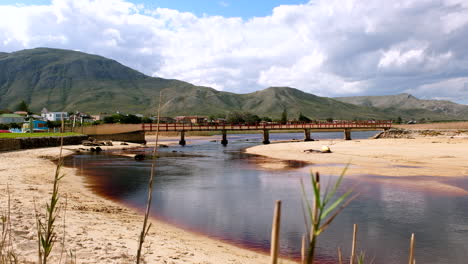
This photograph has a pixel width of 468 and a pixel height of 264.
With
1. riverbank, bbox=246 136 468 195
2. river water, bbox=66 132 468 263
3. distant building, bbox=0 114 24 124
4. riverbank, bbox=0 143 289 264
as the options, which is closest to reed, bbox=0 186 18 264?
riverbank, bbox=0 143 289 264

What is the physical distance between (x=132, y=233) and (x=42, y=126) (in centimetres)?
10160

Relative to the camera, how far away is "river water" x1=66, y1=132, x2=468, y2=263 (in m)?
11.9

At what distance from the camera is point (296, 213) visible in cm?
1642

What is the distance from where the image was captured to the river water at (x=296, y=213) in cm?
1185

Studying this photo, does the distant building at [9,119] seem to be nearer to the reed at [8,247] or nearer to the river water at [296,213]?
the river water at [296,213]

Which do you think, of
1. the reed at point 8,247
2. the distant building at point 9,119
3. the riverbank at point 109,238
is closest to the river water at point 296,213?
the riverbank at point 109,238

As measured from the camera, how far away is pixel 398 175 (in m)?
27.0

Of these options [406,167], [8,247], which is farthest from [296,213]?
[406,167]

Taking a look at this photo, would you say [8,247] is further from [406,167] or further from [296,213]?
[406,167]

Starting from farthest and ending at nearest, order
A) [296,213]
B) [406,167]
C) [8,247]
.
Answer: [406,167]
[296,213]
[8,247]

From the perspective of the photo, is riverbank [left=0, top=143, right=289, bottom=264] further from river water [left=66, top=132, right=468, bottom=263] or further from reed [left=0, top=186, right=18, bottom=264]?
river water [left=66, top=132, right=468, bottom=263]

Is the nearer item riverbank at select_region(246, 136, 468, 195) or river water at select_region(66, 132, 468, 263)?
river water at select_region(66, 132, 468, 263)

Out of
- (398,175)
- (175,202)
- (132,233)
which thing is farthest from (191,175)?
(132,233)

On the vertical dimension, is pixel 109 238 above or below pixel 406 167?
above
